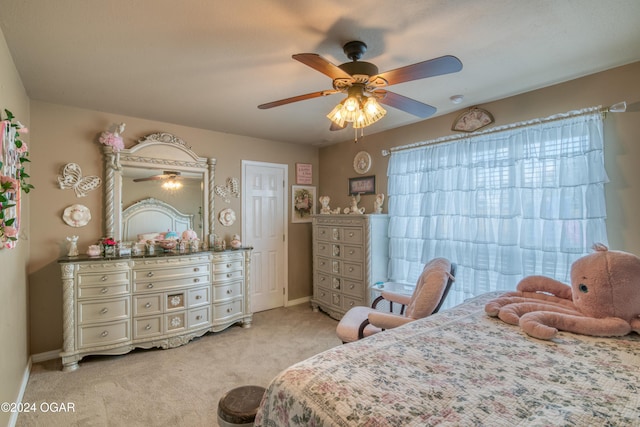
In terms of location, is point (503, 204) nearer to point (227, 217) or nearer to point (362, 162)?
point (362, 162)

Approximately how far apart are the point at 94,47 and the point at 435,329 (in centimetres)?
267

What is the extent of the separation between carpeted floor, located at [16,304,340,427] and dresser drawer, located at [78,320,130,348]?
0.19 m

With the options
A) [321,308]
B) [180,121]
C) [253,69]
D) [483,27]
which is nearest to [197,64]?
[253,69]

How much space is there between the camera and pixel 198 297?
3.22 metres

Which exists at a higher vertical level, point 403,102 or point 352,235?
point 403,102

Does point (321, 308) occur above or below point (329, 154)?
below

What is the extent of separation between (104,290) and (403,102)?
3.04 m

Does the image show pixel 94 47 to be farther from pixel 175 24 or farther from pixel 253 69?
pixel 253 69

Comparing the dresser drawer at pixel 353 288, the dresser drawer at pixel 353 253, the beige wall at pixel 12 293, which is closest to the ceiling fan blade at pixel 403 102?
the dresser drawer at pixel 353 253

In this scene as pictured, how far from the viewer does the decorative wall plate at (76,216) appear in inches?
114

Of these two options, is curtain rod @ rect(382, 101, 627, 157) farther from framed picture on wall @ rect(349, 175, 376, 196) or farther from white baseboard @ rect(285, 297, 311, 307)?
white baseboard @ rect(285, 297, 311, 307)

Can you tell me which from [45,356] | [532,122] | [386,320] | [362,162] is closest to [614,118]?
[532,122]

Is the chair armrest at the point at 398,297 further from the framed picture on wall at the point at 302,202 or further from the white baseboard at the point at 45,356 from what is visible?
the white baseboard at the point at 45,356

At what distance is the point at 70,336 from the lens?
2.57m
